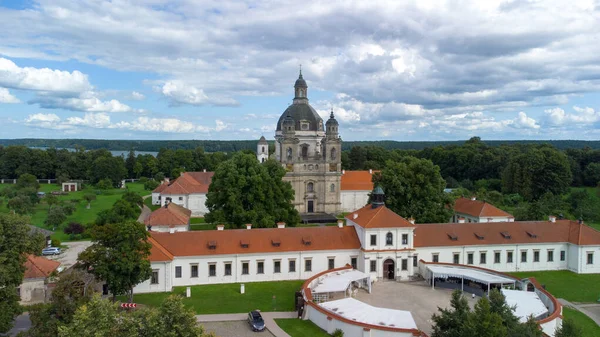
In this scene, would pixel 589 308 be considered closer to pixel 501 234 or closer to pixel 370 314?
pixel 501 234

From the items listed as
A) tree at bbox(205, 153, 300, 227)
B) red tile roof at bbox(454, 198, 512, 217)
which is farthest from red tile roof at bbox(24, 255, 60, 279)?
red tile roof at bbox(454, 198, 512, 217)

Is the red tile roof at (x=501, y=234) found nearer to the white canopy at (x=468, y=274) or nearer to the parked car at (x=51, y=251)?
the white canopy at (x=468, y=274)

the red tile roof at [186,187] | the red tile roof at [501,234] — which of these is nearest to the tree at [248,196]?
the red tile roof at [501,234]

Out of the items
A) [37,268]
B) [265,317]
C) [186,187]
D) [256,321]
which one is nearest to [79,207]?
[186,187]

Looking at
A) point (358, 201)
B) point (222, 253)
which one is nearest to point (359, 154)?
point (358, 201)

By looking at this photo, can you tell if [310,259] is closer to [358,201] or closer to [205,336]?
[205,336]

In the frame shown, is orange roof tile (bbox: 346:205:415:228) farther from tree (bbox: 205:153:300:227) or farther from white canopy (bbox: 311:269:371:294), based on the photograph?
tree (bbox: 205:153:300:227)
